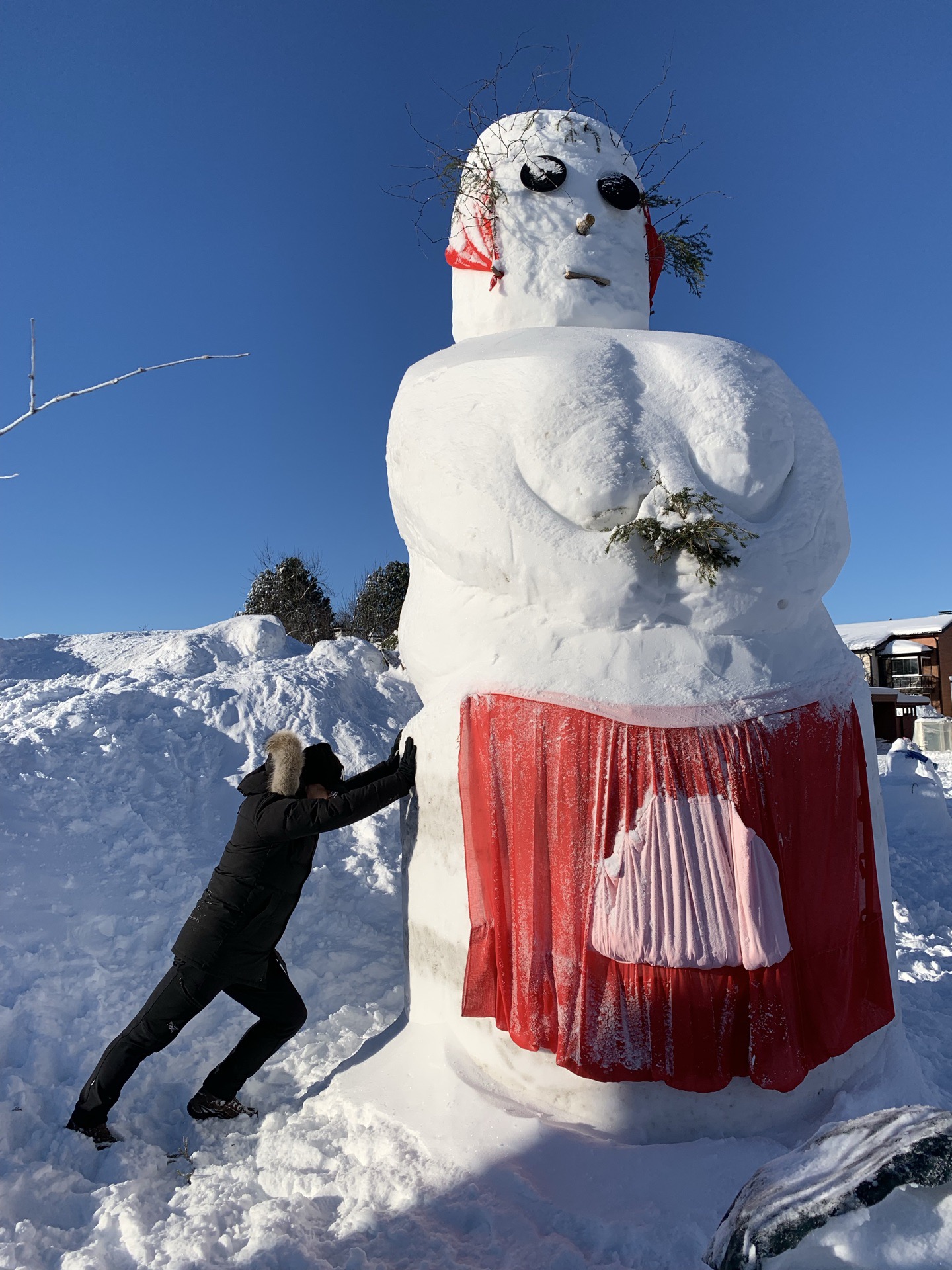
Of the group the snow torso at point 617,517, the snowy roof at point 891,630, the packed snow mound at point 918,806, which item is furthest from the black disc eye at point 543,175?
the snowy roof at point 891,630

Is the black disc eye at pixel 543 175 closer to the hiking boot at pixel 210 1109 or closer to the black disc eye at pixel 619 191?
the black disc eye at pixel 619 191

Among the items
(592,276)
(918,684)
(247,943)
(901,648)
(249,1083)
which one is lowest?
(249,1083)

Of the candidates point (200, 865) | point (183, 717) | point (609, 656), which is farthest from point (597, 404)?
point (183, 717)

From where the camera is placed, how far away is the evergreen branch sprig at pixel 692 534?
2873 mm

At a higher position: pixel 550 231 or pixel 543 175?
pixel 543 175

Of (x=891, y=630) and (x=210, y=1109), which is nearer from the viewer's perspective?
(x=210, y=1109)

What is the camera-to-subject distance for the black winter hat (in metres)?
3.39

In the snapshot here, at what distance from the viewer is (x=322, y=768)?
136 inches

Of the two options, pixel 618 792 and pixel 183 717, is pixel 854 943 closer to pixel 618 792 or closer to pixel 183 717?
pixel 618 792

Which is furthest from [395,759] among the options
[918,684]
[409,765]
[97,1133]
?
[918,684]

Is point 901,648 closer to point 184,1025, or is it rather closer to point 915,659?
point 915,659

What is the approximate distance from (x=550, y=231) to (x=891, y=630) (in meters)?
31.9

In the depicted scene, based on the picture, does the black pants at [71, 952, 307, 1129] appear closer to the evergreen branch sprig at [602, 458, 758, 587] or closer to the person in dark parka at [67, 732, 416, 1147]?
the person in dark parka at [67, 732, 416, 1147]

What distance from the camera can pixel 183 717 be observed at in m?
6.32
